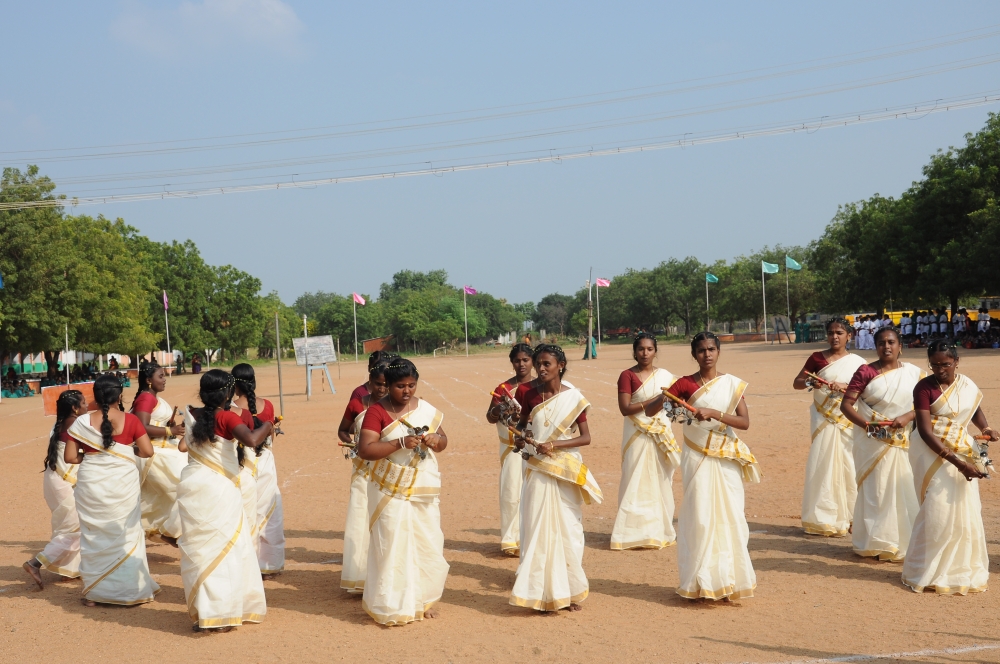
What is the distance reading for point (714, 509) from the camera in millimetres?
6922

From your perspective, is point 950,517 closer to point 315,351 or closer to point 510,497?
point 510,497

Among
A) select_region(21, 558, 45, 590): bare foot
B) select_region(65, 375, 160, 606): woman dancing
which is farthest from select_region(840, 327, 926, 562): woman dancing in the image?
select_region(21, 558, 45, 590): bare foot

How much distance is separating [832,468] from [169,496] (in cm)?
654

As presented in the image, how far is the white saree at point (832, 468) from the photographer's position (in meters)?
9.19

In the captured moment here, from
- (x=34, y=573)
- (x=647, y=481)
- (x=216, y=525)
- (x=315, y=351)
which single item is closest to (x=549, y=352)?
(x=216, y=525)

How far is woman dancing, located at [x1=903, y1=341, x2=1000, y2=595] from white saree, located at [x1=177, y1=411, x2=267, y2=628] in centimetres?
500

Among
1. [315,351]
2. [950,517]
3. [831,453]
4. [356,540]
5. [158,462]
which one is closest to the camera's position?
[950,517]

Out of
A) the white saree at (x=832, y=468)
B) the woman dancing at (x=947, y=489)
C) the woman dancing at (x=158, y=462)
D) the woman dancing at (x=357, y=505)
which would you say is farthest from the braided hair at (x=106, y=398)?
the white saree at (x=832, y=468)

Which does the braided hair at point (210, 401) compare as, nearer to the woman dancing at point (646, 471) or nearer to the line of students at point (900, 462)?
the woman dancing at point (646, 471)

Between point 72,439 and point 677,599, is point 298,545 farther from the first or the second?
point 677,599

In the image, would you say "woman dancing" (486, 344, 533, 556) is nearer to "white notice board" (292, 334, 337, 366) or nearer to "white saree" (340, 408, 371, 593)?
"white saree" (340, 408, 371, 593)

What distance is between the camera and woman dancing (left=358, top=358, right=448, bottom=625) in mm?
6512

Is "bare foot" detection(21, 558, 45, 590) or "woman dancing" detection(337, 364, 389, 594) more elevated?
"woman dancing" detection(337, 364, 389, 594)

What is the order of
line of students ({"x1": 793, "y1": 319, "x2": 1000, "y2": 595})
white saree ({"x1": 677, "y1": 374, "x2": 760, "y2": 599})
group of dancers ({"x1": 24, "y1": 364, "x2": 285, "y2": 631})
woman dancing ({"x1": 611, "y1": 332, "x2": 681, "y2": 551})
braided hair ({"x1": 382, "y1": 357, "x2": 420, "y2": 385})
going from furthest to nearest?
woman dancing ({"x1": 611, "y1": 332, "x2": 681, "y2": 551}), line of students ({"x1": 793, "y1": 319, "x2": 1000, "y2": 595}), white saree ({"x1": 677, "y1": 374, "x2": 760, "y2": 599}), group of dancers ({"x1": 24, "y1": 364, "x2": 285, "y2": 631}), braided hair ({"x1": 382, "y1": 357, "x2": 420, "y2": 385})
